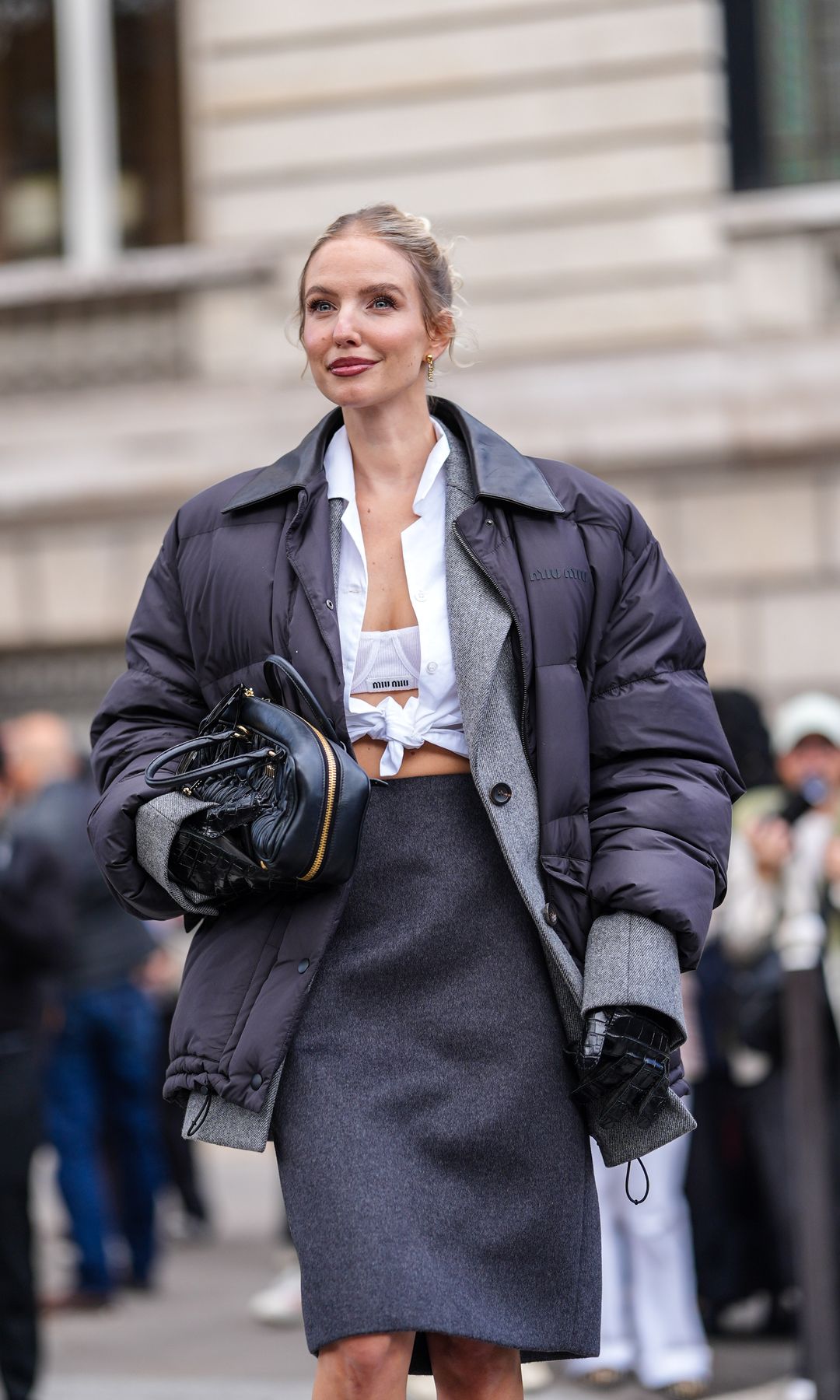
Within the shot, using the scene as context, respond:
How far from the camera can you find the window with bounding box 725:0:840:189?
11.6 meters

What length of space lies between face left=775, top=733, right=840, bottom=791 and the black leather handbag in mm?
3858

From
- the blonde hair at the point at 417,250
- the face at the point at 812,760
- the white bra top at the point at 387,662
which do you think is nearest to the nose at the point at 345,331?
the blonde hair at the point at 417,250

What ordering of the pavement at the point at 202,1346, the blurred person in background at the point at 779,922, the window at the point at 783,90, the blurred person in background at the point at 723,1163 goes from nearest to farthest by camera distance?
the blurred person in background at the point at 779,922 → the pavement at the point at 202,1346 → the blurred person in background at the point at 723,1163 → the window at the point at 783,90

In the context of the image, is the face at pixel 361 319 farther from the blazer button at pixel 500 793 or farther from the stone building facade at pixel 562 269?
the stone building facade at pixel 562 269

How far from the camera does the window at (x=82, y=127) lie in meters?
12.7

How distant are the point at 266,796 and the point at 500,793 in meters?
0.34

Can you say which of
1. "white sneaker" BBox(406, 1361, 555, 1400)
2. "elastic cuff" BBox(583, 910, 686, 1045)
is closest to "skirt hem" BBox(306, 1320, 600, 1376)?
"elastic cuff" BBox(583, 910, 686, 1045)

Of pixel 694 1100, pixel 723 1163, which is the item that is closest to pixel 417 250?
pixel 694 1100

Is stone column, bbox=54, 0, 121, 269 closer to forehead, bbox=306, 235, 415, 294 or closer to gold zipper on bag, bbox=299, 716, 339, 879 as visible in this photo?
forehead, bbox=306, 235, 415, 294

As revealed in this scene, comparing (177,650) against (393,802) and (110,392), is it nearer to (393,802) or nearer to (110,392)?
Result: (393,802)

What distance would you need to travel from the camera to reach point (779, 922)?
20.2 ft

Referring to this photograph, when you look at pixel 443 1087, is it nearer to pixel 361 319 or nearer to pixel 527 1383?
pixel 361 319

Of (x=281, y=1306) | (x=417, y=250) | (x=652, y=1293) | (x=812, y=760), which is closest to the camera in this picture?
(x=417, y=250)

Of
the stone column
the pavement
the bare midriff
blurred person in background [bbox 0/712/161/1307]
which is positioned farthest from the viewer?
the stone column
